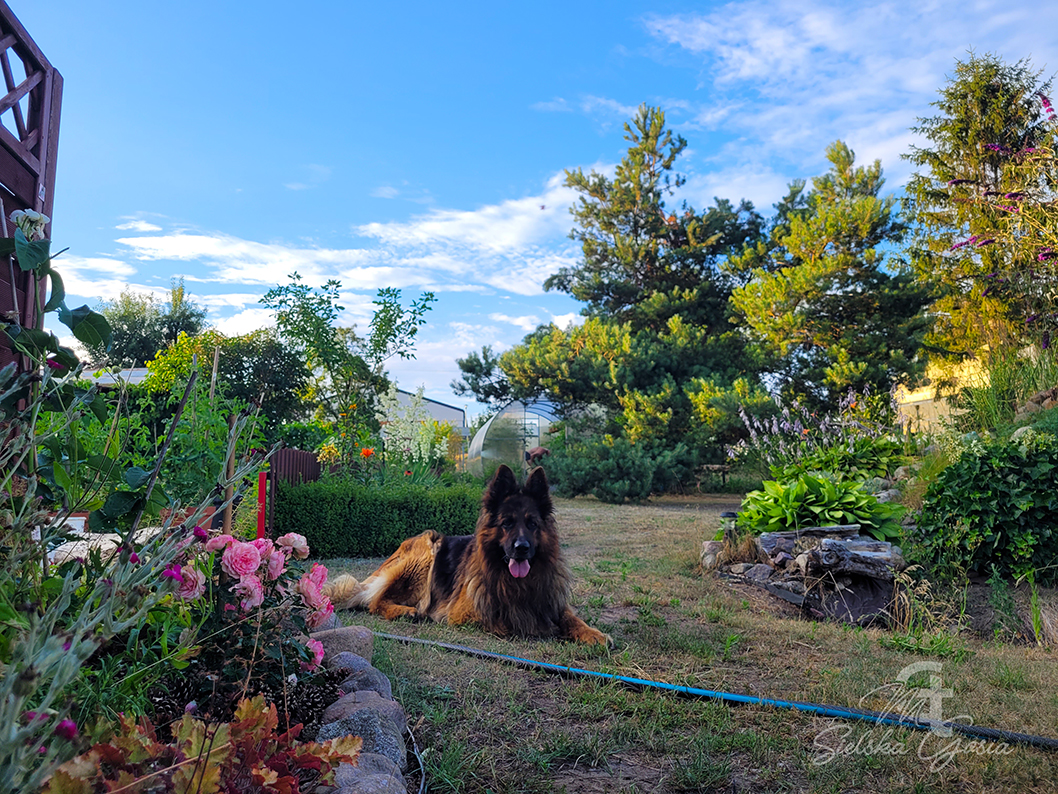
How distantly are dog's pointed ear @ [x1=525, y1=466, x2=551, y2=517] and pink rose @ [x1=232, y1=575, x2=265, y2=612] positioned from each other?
2246mm

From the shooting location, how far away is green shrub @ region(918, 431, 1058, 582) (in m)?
5.85

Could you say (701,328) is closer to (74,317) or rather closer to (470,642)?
(470,642)

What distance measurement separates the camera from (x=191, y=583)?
195 cm

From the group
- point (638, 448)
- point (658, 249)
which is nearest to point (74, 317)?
point (638, 448)

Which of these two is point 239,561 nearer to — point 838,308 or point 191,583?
point 191,583

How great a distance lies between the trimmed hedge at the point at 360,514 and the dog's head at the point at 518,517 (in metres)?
3.33

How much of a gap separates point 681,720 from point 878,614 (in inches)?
139

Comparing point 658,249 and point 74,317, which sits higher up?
point 658,249

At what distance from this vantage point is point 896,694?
3.10 meters

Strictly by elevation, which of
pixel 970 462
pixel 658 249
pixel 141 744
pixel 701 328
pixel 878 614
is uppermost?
pixel 658 249

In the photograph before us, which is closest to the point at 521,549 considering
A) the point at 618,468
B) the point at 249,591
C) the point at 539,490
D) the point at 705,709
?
the point at 539,490

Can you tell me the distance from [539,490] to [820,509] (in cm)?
359

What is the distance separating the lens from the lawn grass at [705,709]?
7.56 feet

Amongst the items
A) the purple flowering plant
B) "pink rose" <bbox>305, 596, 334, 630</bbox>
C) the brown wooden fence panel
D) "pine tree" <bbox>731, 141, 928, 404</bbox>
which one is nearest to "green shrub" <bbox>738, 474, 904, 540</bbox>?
the purple flowering plant
